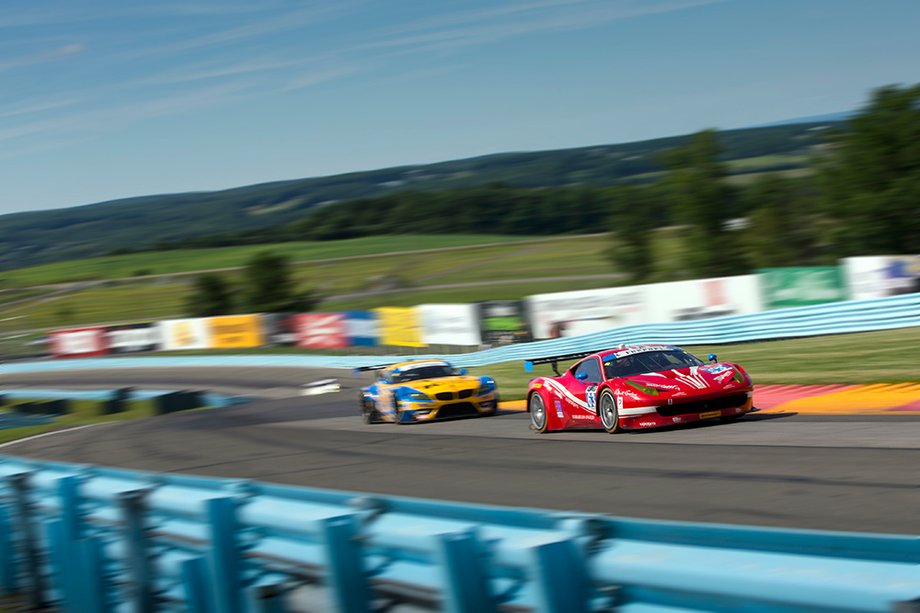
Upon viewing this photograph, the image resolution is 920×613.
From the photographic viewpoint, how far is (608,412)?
14.4 meters

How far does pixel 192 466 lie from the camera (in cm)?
1669

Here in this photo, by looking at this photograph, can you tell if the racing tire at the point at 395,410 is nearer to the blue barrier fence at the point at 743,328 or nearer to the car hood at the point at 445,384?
the car hood at the point at 445,384

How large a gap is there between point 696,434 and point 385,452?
4601mm

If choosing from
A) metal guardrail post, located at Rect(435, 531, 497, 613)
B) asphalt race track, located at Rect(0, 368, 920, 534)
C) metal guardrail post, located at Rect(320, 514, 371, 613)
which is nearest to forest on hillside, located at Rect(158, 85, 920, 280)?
asphalt race track, located at Rect(0, 368, 920, 534)

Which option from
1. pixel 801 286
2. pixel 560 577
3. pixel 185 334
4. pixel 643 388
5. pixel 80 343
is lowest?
pixel 643 388

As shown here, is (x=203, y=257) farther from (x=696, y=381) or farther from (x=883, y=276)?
(x=696, y=381)

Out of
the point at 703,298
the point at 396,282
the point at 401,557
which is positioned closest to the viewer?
the point at 401,557

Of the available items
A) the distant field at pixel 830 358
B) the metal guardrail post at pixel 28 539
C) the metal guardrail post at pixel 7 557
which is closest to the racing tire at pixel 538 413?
the distant field at pixel 830 358

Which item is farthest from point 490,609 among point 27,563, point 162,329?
point 162,329

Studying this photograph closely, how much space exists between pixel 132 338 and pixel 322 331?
19.1 m

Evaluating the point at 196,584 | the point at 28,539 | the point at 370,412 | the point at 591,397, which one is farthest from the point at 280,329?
the point at 196,584

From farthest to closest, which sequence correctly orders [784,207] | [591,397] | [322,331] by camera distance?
[784,207] → [322,331] → [591,397]

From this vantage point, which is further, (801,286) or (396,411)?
(801,286)

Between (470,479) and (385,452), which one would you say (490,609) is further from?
(385,452)
